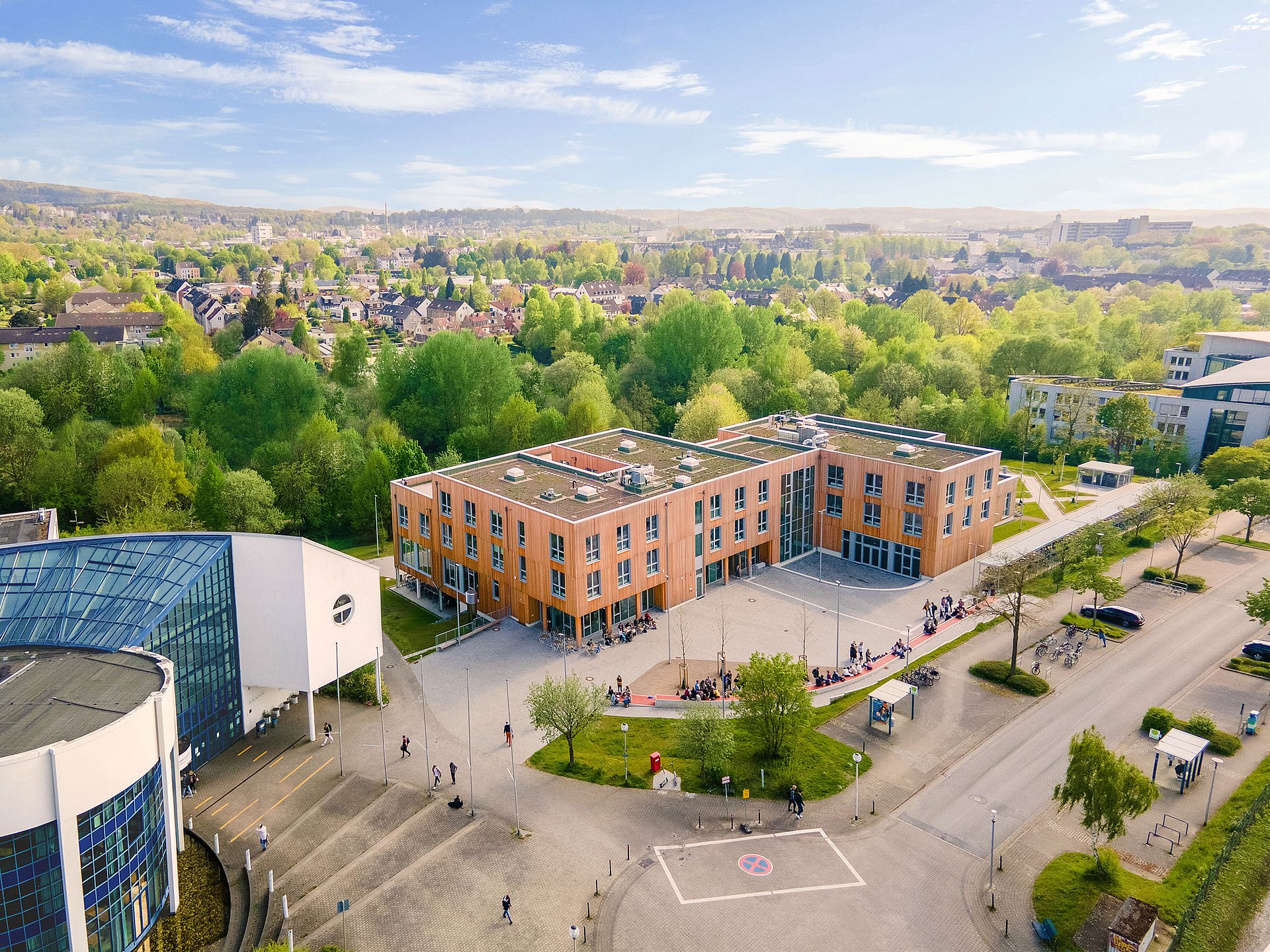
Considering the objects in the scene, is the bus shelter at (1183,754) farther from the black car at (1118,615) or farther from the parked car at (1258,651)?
the black car at (1118,615)

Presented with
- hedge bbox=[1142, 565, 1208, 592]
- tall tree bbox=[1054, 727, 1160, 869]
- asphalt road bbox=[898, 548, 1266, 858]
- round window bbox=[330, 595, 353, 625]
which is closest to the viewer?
tall tree bbox=[1054, 727, 1160, 869]

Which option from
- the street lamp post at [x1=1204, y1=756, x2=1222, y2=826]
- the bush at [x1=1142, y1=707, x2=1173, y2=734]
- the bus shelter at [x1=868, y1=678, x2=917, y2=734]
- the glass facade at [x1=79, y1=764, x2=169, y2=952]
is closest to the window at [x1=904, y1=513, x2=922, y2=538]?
the bus shelter at [x1=868, y1=678, x2=917, y2=734]

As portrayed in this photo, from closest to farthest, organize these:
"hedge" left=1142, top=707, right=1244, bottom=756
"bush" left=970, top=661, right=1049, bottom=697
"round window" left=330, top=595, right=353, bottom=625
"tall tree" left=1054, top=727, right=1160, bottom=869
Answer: "tall tree" left=1054, top=727, right=1160, bottom=869, "hedge" left=1142, top=707, right=1244, bottom=756, "round window" left=330, top=595, right=353, bottom=625, "bush" left=970, top=661, right=1049, bottom=697

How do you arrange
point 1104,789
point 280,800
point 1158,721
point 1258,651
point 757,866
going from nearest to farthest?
point 1104,789 → point 757,866 → point 280,800 → point 1158,721 → point 1258,651

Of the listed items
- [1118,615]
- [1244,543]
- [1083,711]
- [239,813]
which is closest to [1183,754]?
[1083,711]

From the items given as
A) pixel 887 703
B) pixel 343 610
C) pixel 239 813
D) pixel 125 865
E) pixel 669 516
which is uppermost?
pixel 669 516

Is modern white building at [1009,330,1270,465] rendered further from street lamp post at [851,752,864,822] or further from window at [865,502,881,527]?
street lamp post at [851,752,864,822]

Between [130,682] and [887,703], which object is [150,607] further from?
[887,703]
